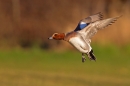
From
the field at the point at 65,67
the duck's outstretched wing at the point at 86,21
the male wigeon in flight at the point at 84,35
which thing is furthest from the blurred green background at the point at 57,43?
the male wigeon in flight at the point at 84,35

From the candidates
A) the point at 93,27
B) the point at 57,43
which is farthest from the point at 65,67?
the point at 93,27

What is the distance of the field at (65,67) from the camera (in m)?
12.8

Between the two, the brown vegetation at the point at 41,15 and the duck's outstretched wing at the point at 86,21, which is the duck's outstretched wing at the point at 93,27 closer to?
the duck's outstretched wing at the point at 86,21

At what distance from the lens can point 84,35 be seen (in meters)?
4.31

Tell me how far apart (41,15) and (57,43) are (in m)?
1.59

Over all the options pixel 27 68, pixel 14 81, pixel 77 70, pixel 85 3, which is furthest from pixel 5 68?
pixel 85 3

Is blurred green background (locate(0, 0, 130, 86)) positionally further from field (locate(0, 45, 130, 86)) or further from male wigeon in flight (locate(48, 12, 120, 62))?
male wigeon in flight (locate(48, 12, 120, 62))

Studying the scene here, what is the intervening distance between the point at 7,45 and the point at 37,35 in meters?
1.16

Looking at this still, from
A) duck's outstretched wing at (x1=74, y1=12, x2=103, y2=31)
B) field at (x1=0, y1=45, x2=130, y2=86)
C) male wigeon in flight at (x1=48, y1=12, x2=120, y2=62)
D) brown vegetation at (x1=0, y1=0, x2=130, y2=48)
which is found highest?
brown vegetation at (x1=0, y1=0, x2=130, y2=48)

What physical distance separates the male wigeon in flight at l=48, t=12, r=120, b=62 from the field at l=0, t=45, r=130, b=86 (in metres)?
7.17

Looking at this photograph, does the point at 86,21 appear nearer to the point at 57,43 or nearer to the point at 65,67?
the point at 65,67

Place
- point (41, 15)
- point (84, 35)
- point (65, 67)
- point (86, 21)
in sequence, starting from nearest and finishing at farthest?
point (84, 35)
point (86, 21)
point (65, 67)
point (41, 15)

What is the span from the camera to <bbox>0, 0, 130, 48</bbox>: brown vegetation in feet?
60.4

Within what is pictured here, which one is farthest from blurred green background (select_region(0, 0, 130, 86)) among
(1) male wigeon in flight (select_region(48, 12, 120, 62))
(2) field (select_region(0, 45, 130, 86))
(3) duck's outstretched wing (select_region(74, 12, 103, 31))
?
(1) male wigeon in flight (select_region(48, 12, 120, 62))
